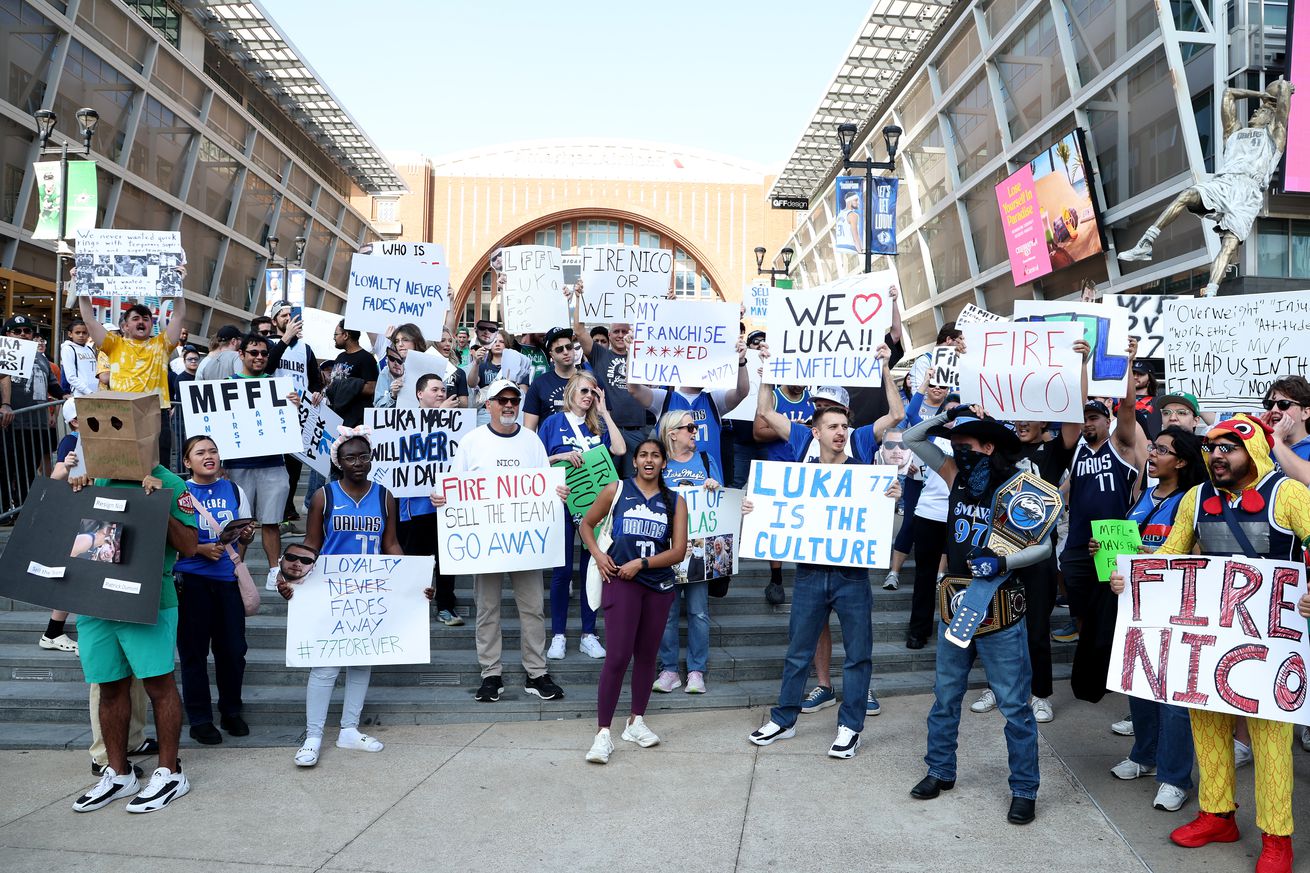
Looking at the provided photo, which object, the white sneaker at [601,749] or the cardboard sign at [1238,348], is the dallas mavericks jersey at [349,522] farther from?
the cardboard sign at [1238,348]

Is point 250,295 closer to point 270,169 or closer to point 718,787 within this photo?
point 270,169

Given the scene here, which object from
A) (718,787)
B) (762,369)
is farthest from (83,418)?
(762,369)

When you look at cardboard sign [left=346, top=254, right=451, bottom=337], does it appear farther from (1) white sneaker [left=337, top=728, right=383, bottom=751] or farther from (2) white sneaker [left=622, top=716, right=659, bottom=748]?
(2) white sneaker [left=622, top=716, right=659, bottom=748]

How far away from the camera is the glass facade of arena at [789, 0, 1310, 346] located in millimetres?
18609

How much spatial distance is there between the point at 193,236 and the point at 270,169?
25.1 feet

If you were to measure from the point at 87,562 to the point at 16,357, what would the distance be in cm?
691

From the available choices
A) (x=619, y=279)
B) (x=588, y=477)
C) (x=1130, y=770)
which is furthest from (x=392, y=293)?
(x=1130, y=770)

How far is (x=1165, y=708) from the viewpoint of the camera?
5172mm

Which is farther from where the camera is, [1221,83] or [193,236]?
[193,236]

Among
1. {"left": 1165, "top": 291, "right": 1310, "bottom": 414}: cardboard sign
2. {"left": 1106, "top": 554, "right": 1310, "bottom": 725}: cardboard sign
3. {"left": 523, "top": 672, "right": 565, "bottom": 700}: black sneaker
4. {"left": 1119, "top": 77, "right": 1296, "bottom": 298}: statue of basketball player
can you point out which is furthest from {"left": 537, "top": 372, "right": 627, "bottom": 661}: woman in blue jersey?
{"left": 1119, "top": 77, "right": 1296, "bottom": 298}: statue of basketball player

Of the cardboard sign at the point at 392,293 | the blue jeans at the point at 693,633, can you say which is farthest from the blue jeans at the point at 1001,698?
the cardboard sign at the point at 392,293

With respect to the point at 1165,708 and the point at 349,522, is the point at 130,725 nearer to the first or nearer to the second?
the point at 349,522

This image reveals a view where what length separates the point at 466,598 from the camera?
848 cm

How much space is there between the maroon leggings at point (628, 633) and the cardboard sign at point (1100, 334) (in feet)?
9.10
